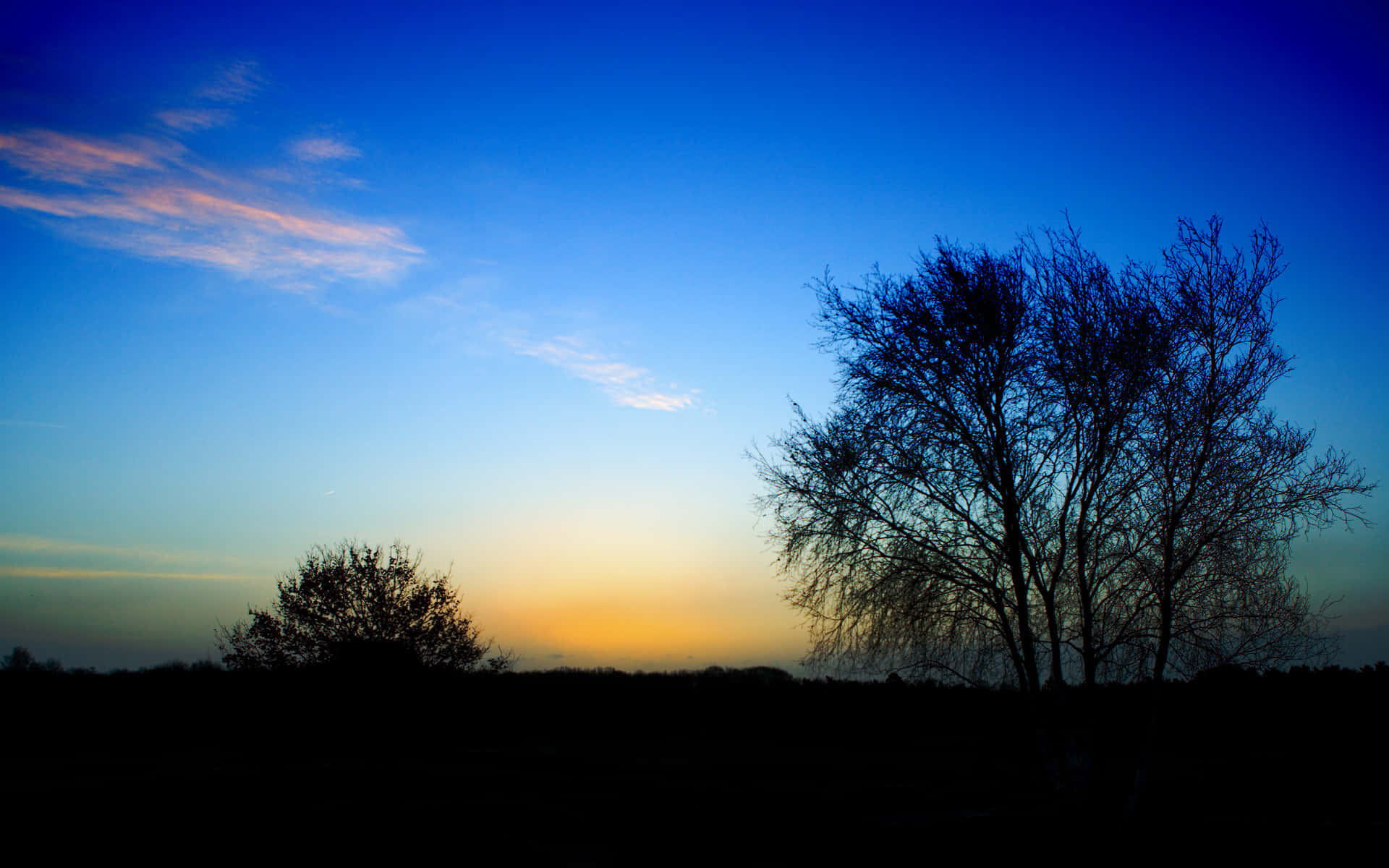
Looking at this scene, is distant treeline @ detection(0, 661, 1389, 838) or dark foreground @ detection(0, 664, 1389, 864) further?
distant treeline @ detection(0, 661, 1389, 838)

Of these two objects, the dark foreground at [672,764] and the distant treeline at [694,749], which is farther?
the distant treeline at [694,749]

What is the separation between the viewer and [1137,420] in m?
13.2

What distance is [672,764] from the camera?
26.0 metres

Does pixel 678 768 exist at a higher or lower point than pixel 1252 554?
lower

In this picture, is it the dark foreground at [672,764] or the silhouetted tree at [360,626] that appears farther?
the silhouetted tree at [360,626]

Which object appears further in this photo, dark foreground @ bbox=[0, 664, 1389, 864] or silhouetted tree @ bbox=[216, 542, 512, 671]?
silhouetted tree @ bbox=[216, 542, 512, 671]

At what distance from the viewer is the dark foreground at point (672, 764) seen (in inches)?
501

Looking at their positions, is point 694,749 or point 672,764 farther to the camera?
point 694,749

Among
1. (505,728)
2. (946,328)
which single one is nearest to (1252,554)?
(946,328)

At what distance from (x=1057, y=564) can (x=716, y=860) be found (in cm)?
705

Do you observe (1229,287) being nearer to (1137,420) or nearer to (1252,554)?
(1137,420)

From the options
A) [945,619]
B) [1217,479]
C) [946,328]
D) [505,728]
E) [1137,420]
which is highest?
[946,328]

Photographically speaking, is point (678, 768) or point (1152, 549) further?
point (678, 768)

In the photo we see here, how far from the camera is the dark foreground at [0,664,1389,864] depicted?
1273 centimetres
